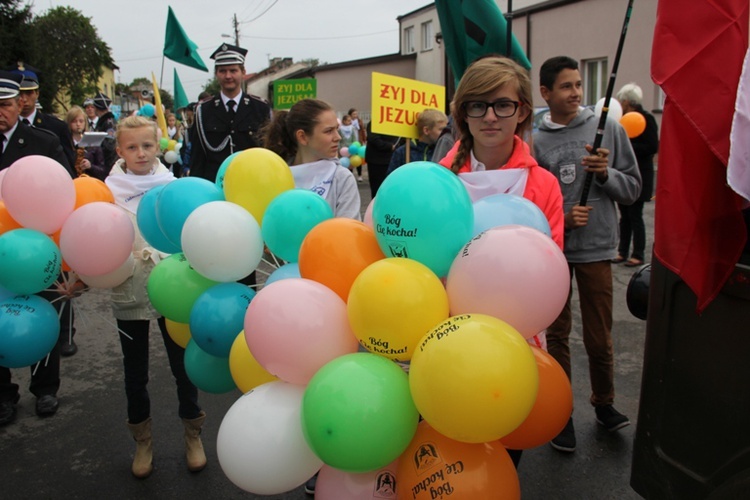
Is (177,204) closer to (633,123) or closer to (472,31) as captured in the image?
(472,31)

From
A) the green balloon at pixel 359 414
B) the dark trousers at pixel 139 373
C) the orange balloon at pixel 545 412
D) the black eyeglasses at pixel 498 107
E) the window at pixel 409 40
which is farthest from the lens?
the window at pixel 409 40

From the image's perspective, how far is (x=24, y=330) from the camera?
2.52 m

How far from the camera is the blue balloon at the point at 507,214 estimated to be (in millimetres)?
1837

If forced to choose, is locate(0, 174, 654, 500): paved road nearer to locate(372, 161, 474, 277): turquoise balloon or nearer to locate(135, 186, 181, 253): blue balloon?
locate(135, 186, 181, 253): blue balloon

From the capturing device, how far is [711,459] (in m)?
1.58

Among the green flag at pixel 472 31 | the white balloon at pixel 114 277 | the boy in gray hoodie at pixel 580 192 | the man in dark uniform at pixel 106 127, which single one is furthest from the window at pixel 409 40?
the white balloon at pixel 114 277

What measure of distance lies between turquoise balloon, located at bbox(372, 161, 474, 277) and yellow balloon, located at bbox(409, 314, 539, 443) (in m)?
0.32

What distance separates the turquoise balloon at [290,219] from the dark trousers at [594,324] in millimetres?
1683

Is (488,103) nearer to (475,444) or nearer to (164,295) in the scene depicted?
(475,444)

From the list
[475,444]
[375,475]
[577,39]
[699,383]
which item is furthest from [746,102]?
[577,39]

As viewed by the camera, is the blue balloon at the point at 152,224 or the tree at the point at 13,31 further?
the tree at the point at 13,31

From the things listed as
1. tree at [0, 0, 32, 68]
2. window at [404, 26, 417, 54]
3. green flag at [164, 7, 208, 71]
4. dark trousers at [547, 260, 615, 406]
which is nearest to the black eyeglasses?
dark trousers at [547, 260, 615, 406]

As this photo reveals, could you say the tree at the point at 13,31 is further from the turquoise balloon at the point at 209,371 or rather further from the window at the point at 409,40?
the turquoise balloon at the point at 209,371

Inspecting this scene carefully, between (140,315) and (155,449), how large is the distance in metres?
0.94
